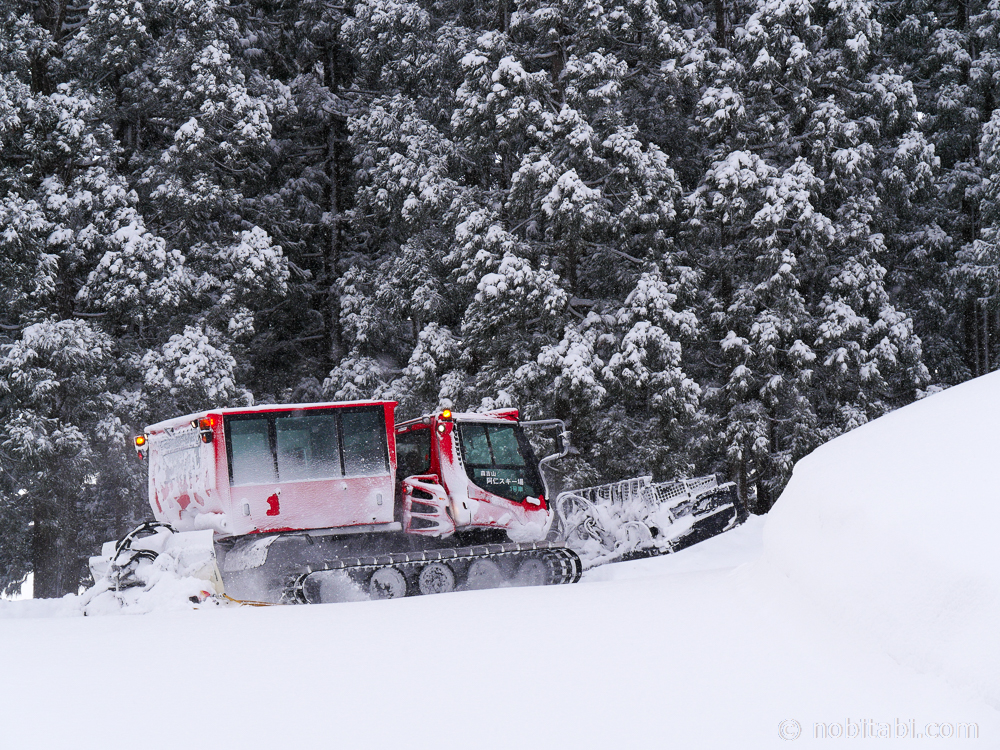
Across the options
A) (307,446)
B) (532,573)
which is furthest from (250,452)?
(532,573)

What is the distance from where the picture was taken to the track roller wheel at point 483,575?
43.9 feet

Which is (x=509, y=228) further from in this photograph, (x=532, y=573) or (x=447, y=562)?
(x=447, y=562)

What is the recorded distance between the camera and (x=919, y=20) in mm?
25141

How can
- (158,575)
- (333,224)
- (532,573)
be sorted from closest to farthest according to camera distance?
(158,575)
(532,573)
(333,224)

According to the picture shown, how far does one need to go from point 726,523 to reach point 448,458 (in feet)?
16.3

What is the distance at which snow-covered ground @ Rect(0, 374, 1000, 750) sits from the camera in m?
4.87

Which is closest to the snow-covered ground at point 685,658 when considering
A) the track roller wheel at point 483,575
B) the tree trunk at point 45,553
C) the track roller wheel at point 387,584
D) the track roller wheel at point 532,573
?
the track roller wheel at point 387,584

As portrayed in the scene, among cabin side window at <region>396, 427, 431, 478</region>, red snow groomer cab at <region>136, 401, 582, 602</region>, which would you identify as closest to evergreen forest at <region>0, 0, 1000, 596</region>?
cabin side window at <region>396, 427, 431, 478</region>

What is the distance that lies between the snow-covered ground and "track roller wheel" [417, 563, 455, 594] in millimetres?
4655

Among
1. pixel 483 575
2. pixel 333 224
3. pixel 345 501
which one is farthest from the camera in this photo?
pixel 333 224

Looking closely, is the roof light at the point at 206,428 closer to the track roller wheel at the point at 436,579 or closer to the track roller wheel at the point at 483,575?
the track roller wheel at the point at 436,579
